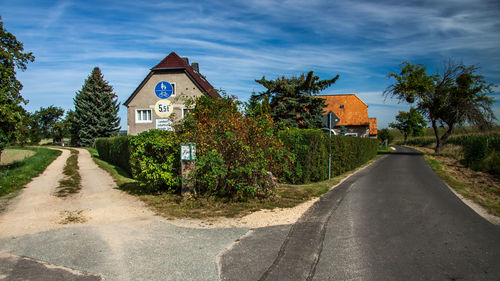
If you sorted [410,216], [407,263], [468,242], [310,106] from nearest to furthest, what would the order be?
[407,263], [468,242], [410,216], [310,106]

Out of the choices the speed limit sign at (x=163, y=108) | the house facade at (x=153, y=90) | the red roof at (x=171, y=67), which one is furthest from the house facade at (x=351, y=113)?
the speed limit sign at (x=163, y=108)

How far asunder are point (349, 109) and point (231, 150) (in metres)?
38.2

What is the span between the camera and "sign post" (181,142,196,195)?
7.21m

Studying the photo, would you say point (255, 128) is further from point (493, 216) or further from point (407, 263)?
point (493, 216)

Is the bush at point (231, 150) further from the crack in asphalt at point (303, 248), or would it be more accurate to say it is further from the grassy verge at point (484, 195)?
the grassy verge at point (484, 195)

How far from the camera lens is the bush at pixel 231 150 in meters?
7.07

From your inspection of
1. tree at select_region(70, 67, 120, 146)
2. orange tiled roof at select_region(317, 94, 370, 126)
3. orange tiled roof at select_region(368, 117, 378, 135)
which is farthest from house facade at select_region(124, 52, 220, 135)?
orange tiled roof at select_region(368, 117, 378, 135)

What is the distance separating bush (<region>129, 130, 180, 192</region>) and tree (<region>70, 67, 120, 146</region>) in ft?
136

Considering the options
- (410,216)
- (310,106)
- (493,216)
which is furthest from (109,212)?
(310,106)

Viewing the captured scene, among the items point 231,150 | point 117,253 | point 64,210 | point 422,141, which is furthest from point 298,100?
point 422,141

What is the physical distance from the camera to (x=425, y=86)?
31266 mm

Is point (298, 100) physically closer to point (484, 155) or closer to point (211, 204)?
point (484, 155)

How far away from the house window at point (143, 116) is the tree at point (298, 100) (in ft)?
43.1

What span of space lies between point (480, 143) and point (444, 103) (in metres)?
13.5
